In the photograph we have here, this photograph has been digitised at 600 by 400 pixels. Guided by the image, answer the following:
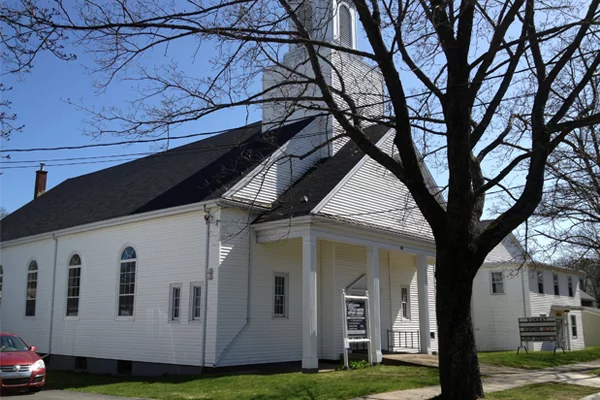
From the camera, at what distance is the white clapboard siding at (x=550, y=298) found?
36.9m

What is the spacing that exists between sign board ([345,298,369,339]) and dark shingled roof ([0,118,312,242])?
18.2 ft

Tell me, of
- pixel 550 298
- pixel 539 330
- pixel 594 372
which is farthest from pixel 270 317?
pixel 550 298

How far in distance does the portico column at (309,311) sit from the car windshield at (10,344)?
312 inches

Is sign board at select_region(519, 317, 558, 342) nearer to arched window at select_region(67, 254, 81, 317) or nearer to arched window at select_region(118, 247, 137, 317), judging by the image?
arched window at select_region(118, 247, 137, 317)

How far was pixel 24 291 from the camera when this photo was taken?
27078 mm

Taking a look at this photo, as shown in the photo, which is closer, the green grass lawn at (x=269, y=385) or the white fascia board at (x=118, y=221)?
the green grass lawn at (x=269, y=385)

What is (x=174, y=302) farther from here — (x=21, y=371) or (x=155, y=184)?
(x=155, y=184)

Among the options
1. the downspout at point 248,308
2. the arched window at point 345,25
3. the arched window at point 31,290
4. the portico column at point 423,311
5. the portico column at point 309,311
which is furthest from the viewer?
the arched window at point 31,290

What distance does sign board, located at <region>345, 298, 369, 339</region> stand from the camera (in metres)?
18.4

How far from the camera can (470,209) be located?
428 inches

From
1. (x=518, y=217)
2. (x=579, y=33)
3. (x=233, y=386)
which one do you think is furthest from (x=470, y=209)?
(x=233, y=386)

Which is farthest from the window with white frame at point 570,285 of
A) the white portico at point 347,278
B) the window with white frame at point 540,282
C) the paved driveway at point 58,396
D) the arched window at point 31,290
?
the paved driveway at point 58,396

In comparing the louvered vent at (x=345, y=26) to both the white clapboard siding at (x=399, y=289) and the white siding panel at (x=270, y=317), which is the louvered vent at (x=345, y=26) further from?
the white siding panel at (x=270, y=317)

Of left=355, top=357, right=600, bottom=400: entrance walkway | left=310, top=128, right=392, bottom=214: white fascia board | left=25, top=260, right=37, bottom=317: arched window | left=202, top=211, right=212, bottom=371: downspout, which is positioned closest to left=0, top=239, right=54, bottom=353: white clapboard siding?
left=25, top=260, right=37, bottom=317: arched window
